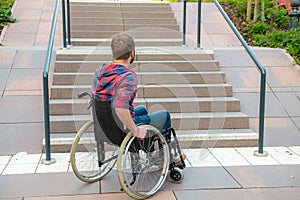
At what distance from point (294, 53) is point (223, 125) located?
2734 mm

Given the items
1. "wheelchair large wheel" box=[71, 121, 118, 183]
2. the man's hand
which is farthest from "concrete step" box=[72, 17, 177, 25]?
the man's hand

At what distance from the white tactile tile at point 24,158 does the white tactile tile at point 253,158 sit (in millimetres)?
2319

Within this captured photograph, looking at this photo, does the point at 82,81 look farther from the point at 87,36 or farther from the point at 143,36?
the point at 87,36

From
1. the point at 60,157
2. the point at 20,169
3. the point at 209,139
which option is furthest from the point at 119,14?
the point at 20,169

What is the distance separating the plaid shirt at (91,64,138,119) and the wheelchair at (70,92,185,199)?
0.10 metres

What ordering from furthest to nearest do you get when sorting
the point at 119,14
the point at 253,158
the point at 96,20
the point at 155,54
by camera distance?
1. the point at 119,14
2. the point at 96,20
3. the point at 155,54
4. the point at 253,158

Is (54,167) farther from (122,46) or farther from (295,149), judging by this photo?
(295,149)

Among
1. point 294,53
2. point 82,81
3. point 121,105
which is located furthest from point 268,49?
point 121,105

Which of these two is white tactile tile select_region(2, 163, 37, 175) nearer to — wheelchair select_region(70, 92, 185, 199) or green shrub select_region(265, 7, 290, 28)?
wheelchair select_region(70, 92, 185, 199)

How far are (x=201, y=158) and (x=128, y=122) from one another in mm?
1586

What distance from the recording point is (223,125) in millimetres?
5078

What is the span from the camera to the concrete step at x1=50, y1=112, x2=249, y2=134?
485 cm

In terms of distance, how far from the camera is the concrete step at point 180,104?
16.7ft

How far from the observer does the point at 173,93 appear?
17.7ft
